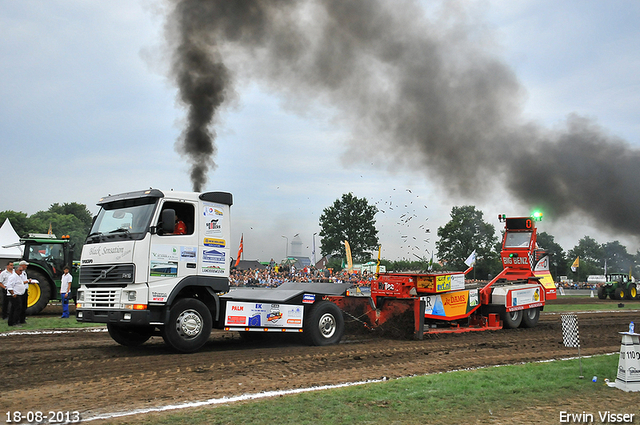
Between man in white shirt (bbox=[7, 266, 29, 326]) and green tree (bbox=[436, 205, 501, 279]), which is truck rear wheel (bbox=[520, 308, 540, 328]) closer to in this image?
man in white shirt (bbox=[7, 266, 29, 326])

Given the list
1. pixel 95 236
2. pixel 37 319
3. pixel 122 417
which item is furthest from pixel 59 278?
pixel 122 417

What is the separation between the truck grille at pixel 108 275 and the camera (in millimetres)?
8750

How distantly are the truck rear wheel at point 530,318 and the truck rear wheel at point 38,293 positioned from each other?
16820 millimetres

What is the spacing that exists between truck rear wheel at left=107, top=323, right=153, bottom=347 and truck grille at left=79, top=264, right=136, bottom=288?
1.32m

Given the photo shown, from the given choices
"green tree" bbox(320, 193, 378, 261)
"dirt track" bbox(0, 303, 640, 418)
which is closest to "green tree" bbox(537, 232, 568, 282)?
"green tree" bbox(320, 193, 378, 261)

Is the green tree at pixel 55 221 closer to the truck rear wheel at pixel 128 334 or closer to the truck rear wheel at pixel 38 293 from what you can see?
the truck rear wheel at pixel 38 293

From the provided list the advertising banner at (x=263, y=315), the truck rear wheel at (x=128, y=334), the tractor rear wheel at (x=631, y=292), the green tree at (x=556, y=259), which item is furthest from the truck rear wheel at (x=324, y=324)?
the green tree at (x=556, y=259)

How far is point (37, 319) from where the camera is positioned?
16250mm

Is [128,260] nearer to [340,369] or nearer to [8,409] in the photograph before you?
[8,409]

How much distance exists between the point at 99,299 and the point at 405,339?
756 cm

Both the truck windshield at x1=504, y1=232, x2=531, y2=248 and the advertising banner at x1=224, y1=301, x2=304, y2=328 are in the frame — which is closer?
the advertising banner at x1=224, y1=301, x2=304, y2=328

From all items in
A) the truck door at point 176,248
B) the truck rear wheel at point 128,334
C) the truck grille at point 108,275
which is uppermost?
the truck door at point 176,248

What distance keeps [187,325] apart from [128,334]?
195cm

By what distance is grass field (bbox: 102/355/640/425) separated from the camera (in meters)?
5.57
